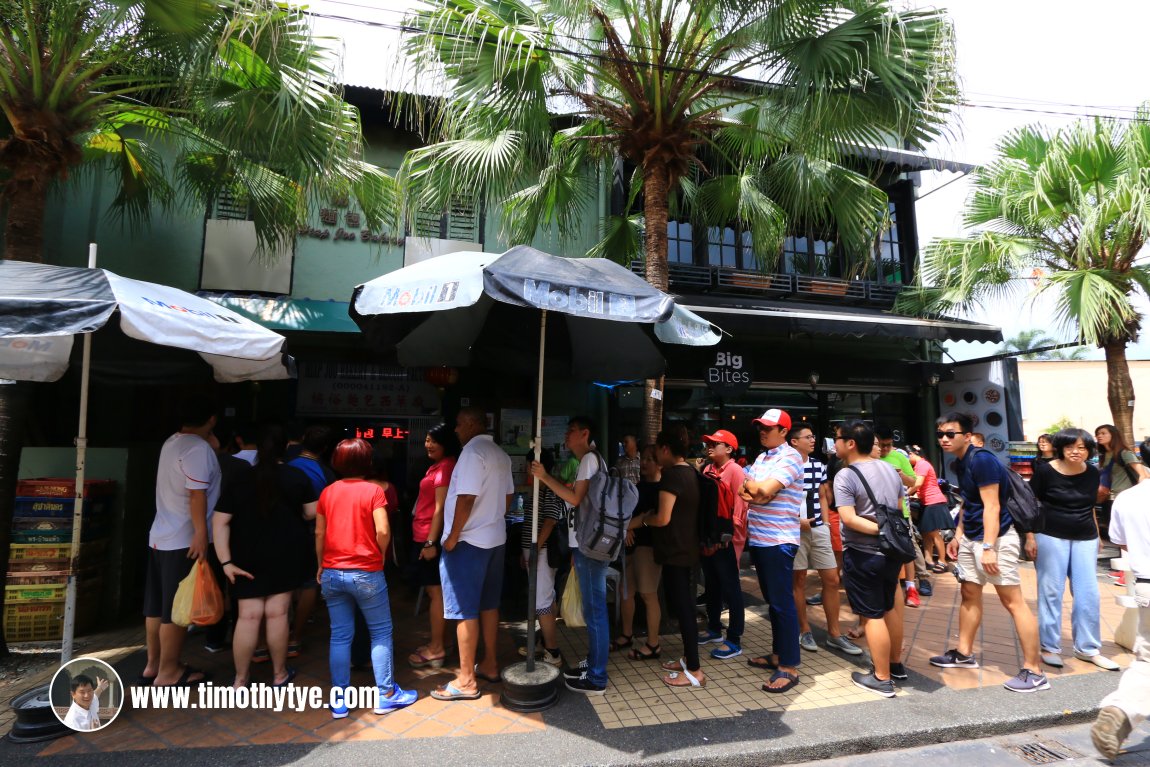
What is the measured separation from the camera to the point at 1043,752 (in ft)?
10.8

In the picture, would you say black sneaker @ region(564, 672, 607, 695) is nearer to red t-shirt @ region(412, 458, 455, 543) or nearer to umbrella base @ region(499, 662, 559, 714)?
umbrella base @ region(499, 662, 559, 714)

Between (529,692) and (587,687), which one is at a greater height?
(529,692)

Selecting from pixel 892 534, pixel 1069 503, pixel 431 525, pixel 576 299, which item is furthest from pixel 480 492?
pixel 1069 503

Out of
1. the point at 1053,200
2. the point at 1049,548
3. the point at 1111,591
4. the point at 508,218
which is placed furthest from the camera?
the point at 1053,200

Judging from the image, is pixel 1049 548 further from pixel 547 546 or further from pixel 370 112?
pixel 370 112

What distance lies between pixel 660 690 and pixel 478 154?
4.75m

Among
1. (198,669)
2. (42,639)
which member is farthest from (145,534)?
(198,669)

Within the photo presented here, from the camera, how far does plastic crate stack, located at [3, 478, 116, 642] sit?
4.80 metres

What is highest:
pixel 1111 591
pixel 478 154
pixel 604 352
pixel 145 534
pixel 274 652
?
pixel 478 154

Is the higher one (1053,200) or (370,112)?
(370,112)

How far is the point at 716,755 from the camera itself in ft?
10.2

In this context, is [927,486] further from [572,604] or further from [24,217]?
[24,217]

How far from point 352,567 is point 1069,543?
5.41m

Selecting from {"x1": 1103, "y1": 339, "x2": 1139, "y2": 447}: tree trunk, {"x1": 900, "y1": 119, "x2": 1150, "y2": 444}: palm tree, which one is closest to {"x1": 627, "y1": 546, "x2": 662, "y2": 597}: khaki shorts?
{"x1": 900, "y1": 119, "x2": 1150, "y2": 444}: palm tree
